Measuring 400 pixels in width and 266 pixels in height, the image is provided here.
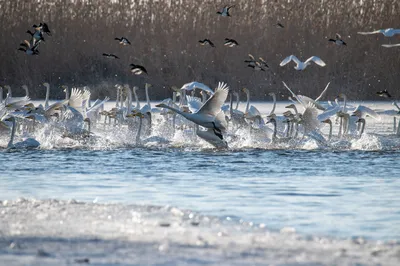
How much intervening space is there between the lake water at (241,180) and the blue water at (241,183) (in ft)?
0.04

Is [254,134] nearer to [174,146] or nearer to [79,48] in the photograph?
[174,146]

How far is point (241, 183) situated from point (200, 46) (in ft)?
119

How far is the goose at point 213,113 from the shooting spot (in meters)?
14.3

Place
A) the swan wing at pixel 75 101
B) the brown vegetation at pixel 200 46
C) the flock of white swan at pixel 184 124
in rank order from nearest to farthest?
the flock of white swan at pixel 184 124
the swan wing at pixel 75 101
the brown vegetation at pixel 200 46

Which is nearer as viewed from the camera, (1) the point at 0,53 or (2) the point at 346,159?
(2) the point at 346,159

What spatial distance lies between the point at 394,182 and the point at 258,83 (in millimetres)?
32207

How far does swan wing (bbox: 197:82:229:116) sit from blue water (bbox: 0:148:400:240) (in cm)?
80

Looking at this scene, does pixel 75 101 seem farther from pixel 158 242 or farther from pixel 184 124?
pixel 158 242

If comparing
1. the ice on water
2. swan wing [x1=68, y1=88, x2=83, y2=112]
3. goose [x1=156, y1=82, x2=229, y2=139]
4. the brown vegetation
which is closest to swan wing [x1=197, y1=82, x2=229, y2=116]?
goose [x1=156, y1=82, x2=229, y2=139]

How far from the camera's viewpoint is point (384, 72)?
147 ft

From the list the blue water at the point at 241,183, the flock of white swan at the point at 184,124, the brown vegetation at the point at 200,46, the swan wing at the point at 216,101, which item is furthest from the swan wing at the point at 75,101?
→ the brown vegetation at the point at 200,46

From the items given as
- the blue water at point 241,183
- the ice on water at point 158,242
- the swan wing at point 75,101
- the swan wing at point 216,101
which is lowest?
the blue water at point 241,183

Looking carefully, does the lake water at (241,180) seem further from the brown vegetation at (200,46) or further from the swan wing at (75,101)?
the brown vegetation at (200,46)

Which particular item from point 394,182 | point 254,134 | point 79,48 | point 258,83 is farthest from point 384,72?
point 394,182
